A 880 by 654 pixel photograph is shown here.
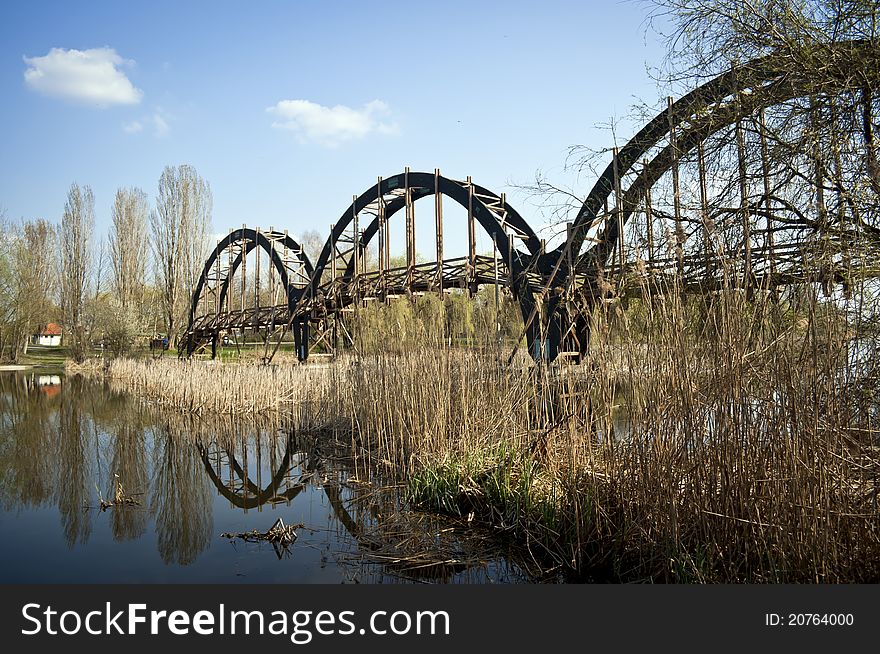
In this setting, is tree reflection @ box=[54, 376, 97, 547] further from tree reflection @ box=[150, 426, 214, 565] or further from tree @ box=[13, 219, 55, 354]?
tree @ box=[13, 219, 55, 354]

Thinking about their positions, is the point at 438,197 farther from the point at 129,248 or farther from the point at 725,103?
the point at 129,248

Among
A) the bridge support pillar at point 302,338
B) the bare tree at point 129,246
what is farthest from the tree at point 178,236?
the bridge support pillar at point 302,338

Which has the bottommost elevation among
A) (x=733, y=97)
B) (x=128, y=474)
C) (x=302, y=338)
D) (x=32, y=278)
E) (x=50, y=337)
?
(x=128, y=474)

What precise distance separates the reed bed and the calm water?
0.63 meters

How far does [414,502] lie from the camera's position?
17.6ft

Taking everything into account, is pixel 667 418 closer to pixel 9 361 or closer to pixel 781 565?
pixel 781 565

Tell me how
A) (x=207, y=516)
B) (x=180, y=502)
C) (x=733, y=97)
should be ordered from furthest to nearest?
(x=180, y=502) < (x=207, y=516) < (x=733, y=97)

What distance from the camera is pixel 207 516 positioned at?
19.2 ft

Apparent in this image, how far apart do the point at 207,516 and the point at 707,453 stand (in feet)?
15.5

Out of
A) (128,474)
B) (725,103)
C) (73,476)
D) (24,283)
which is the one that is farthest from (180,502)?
(24,283)

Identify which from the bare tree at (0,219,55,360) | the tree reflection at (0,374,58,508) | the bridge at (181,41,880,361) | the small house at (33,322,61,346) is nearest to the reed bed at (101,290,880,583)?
the bridge at (181,41,880,361)

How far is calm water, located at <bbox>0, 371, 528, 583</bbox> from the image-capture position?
434 cm

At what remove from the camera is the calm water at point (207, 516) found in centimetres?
434

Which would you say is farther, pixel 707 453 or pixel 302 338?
pixel 302 338
